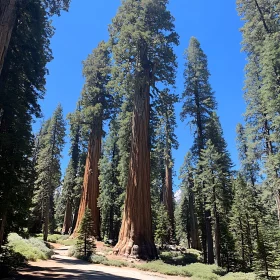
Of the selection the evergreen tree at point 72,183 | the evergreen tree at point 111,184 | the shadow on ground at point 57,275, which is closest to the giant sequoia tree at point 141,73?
the shadow on ground at point 57,275

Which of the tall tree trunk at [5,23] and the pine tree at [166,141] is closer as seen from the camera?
the tall tree trunk at [5,23]

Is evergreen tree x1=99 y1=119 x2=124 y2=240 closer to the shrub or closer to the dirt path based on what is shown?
the shrub

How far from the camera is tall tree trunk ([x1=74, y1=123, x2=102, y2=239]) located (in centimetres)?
2436

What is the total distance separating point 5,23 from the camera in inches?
321

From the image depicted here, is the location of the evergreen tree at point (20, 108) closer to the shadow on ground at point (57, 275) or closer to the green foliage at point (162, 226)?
the shadow on ground at point (57, 275)

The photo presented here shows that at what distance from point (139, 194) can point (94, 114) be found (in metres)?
13.3

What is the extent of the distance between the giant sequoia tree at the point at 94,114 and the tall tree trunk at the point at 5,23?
54.1 ft

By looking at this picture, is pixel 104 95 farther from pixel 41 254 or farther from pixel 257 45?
pixel 41 254

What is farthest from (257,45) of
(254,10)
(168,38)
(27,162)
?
(27,162)

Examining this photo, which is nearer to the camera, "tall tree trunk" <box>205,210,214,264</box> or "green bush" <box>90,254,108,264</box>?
"green bush" <box>90,254,108,264</box>

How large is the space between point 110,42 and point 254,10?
1060 cm

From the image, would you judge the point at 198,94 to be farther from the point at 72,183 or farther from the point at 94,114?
the point at 72,183

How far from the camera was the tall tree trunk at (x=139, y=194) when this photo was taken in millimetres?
13375

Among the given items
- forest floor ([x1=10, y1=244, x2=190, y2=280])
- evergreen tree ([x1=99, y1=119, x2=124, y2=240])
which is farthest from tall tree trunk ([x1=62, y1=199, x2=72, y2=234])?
forest floor ([x1=10, y1=244, x2=190, y2=280])
